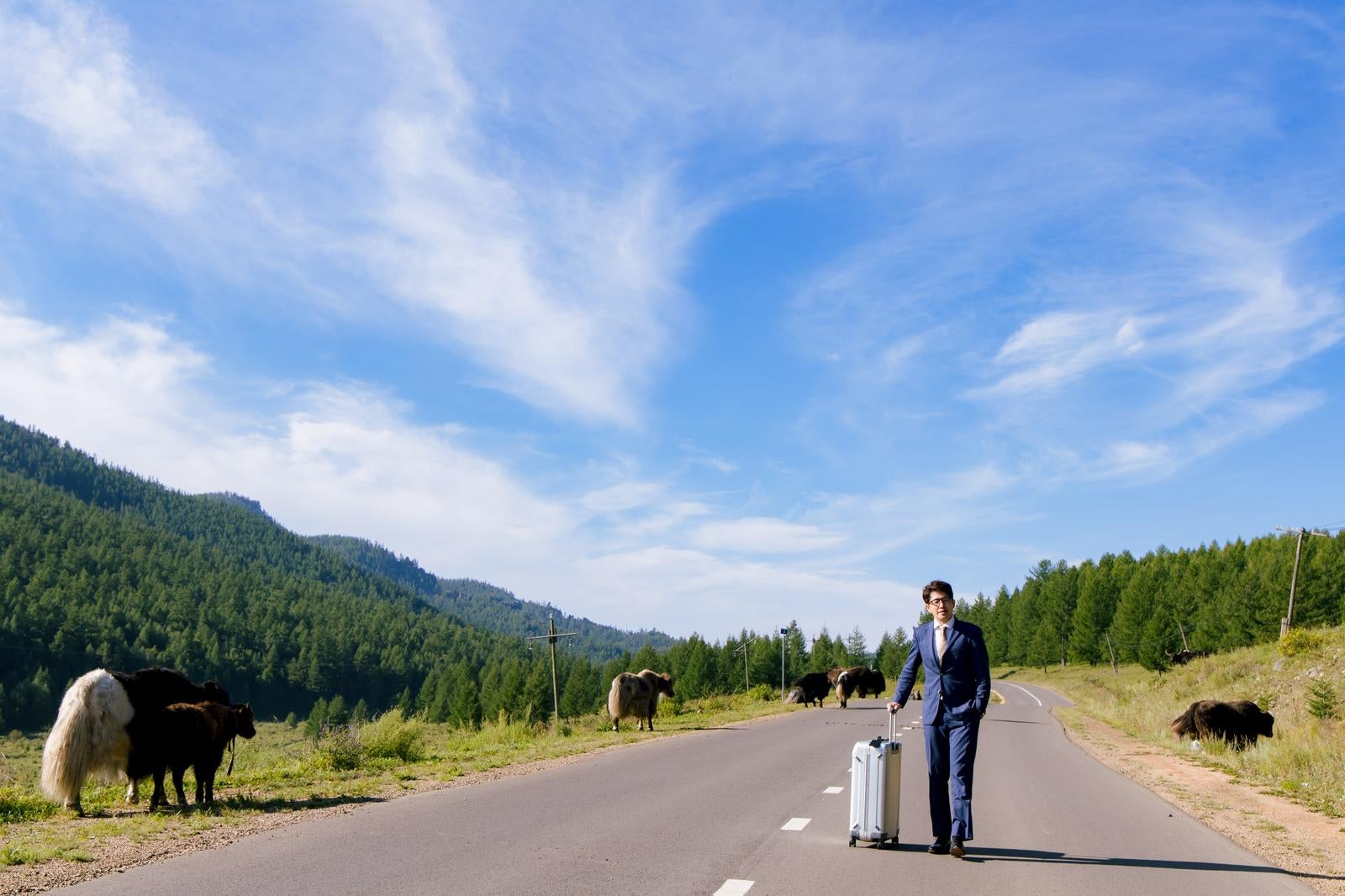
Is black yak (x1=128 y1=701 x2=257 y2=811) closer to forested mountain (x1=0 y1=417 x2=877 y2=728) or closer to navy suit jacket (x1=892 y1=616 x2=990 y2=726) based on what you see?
navy suit jacket (x1=892 y1=616 x2=990 y2=726)

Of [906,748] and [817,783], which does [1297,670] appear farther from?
[817,783]

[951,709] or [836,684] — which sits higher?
[951,709]

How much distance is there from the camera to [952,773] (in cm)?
793

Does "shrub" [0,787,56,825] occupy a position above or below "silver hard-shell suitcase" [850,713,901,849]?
below

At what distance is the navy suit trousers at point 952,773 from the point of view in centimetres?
780

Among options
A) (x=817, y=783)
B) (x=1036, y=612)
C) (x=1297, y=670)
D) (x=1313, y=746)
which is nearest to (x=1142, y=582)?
(x=1036, y=612)

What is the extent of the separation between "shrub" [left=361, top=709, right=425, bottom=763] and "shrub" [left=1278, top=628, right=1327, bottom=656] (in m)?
34.8

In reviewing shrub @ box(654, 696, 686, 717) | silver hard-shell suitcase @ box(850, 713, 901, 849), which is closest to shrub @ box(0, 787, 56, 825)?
silver hard-shell suitcase @ box(850, 713, 901, 849)

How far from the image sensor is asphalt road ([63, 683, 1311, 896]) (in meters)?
6.62

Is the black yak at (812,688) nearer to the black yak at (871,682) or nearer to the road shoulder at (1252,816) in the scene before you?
the black yak at (871,682)

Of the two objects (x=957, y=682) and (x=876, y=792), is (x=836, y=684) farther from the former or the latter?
(x=957, y=682)

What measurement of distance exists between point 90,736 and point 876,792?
297 inches

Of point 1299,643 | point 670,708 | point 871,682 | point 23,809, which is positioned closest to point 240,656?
point 871,682

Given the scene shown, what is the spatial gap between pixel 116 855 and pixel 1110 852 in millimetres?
8430
